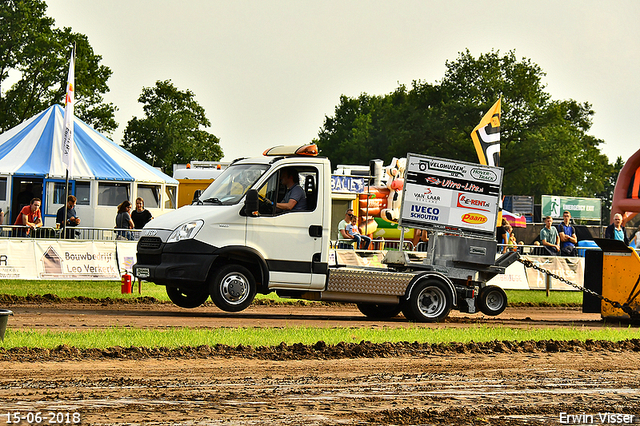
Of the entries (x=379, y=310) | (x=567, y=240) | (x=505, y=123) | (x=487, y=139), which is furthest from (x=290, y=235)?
(x=505, y=123)

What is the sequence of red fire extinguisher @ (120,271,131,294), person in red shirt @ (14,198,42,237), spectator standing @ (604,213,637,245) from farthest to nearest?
1. person in red shirt @ (14,198,42,237)
2. red fire extinguisher @ (120,271,131,294)
3. spectator standing @ (604,213,637,245)

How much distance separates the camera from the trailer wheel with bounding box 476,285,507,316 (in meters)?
15.0

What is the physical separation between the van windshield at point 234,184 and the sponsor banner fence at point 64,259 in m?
6.43

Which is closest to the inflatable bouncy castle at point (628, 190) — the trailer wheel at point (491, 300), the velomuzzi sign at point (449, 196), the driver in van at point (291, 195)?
the trailer wheel at point (491, 300)

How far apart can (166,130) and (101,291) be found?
52.4 m

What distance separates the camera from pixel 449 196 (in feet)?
45.5

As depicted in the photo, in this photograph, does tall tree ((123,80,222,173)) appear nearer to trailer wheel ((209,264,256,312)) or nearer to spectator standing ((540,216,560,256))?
spectator standing ((540,216,560,256))

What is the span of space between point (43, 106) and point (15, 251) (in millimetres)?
36514

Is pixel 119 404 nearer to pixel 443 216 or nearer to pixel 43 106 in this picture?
pixel 443 216

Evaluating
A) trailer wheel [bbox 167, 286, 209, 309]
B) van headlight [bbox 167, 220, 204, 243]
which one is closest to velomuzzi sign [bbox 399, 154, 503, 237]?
van headlight [bbox 167, 220, 204, 243]

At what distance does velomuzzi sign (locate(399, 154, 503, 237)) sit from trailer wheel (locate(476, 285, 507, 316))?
143cm

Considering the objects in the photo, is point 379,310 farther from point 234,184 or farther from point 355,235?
point 355,235

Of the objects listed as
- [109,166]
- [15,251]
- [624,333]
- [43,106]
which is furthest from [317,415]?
[43,106]

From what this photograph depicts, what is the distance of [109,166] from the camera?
3017cm
